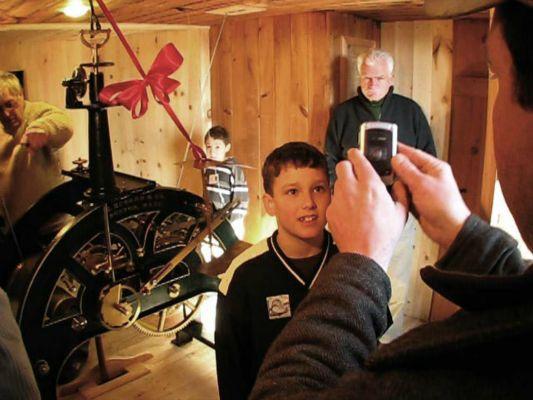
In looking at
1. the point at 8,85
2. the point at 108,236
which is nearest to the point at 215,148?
the point at 8,85

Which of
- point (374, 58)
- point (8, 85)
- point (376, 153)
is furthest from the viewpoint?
point (374, 58)

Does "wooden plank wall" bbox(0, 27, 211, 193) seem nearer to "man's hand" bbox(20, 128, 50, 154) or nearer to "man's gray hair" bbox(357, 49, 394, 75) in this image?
"man's hand" bbox(20, 128, 50, 154)

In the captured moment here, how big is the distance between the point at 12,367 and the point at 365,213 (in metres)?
0.47

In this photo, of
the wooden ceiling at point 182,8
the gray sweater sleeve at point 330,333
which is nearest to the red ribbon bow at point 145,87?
the wooden ceiling at point 182,8

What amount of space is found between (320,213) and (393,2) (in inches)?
44.4

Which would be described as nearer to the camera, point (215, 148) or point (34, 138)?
point (34, 138)

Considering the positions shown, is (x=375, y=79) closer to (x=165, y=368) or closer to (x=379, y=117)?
(x=379, y=117)

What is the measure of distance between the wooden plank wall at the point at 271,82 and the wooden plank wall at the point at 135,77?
124 millimetres

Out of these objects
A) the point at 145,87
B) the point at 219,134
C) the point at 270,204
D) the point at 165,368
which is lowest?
the point at 165,368

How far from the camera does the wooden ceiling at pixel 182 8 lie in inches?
71.7

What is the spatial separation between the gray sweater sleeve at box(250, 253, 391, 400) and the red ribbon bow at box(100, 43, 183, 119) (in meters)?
1.01

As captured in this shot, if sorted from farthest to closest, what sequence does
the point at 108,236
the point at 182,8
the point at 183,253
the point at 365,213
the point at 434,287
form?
the point at 182,8 → the point at 183,253 → the point at 108,236 → the point at 365,213 → the point at 434,287

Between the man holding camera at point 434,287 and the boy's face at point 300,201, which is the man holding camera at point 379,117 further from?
the man holding camera at point 434,287

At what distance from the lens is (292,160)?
134 centimetres
